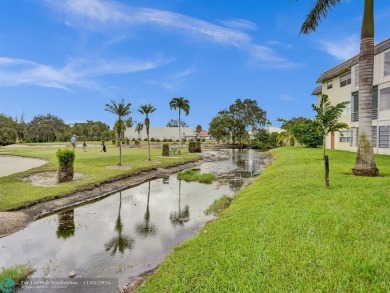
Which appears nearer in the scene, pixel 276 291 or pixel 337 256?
pixel 276 291

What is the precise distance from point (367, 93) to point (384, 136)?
14.6 m

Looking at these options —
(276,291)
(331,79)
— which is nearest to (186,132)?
(331,79)

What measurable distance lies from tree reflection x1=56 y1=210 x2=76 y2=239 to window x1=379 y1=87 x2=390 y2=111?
86.9 feet

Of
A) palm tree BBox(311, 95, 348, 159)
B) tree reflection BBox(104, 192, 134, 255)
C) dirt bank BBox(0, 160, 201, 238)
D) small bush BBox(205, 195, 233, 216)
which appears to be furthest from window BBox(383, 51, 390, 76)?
tree reflection BBox(104, 192, 134, 255)

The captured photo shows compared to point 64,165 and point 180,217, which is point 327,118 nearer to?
point 180,217

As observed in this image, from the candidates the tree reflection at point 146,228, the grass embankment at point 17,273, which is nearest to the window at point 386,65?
the tree reflection at point 146,228

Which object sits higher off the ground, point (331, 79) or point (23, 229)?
point (331, 79)

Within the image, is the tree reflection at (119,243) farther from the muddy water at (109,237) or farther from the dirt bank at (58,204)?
the dirt bank at (58,204)

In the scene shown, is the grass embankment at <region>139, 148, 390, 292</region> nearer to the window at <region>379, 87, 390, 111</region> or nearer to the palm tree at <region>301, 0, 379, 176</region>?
the palm tree at <region>301, 0, 379, 176</region>

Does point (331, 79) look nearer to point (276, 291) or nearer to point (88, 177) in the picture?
point (88, 177)

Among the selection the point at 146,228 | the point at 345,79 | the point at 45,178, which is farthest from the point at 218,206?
the point at 345,79

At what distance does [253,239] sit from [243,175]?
61.7ft

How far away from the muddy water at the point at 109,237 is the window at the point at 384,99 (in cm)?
1935

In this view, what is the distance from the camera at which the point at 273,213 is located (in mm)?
8430
